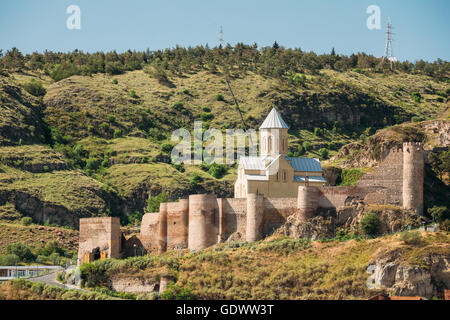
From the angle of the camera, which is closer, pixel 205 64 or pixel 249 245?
pixel 249 245

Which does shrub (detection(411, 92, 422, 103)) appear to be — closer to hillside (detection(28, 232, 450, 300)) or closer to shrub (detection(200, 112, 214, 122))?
shrub (detection(200, 112, 214, 122))

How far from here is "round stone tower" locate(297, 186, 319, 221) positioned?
181ft

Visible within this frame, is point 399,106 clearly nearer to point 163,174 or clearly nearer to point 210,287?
point 163,174

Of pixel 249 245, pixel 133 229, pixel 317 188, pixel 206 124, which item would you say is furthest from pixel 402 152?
pixel 206 124

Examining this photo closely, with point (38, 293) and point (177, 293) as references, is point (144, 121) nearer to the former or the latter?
point (38, 293)

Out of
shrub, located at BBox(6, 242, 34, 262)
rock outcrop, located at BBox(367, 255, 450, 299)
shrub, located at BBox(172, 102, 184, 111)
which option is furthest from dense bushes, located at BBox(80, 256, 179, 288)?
shrub, located at BBox(172, 102, 184, 111)

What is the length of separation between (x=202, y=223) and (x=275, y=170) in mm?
6590

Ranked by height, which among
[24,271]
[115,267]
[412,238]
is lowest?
[24,271]

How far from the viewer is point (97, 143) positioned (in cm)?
8925

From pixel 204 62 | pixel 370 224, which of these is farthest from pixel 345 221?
pixel 204 62

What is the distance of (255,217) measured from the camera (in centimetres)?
5547

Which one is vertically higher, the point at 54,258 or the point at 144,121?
the point at 144,121

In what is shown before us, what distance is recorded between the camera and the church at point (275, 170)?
59094 mm
